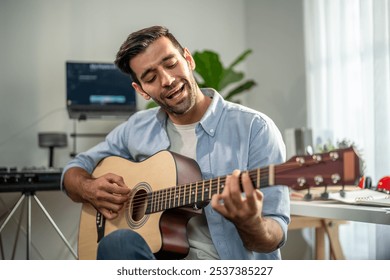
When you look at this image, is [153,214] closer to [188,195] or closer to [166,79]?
[188,195]

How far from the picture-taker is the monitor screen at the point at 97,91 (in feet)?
6.54

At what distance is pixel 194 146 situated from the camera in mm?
923

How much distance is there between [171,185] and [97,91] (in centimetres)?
132

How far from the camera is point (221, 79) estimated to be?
83.8 inches

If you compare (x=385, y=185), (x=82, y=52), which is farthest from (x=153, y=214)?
(x=82, y=52)

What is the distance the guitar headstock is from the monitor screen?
141cm

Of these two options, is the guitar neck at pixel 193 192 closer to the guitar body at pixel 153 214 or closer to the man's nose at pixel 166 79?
the guitar body at pixel 153 214

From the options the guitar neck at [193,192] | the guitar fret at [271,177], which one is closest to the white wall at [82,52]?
the guitar neck at [193,192]

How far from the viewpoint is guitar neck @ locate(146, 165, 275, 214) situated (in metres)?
0.67

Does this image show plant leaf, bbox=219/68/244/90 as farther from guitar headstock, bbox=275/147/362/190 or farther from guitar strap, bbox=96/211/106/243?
guitar headstock, bbox=275/147/362/190
